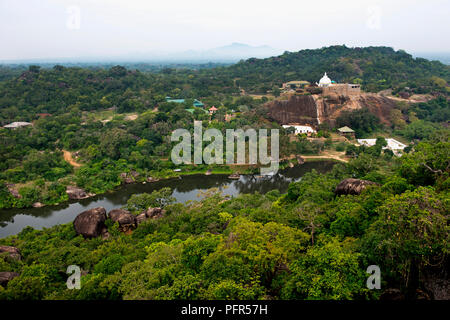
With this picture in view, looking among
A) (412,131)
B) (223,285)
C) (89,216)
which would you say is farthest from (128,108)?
(223,285)

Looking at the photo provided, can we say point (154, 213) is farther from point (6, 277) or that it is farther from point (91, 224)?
point (6, 277)

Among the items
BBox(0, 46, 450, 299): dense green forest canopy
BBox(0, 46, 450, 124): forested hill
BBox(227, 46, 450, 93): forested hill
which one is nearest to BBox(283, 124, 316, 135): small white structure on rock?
BBox(0, 46, 450, 299): dense green forest canopy

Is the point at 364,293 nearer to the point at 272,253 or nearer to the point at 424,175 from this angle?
the point at 272,253

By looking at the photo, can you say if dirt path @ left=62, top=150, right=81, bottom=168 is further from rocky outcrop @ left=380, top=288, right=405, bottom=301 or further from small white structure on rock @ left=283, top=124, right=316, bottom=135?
A: rocky outcrop @ left=380, top=288, right=405, bottom=301

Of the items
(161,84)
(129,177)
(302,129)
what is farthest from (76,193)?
(161,84)

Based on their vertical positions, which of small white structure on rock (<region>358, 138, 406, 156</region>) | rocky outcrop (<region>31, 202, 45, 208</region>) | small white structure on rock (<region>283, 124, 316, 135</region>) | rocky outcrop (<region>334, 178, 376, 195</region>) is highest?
small white structure on rock (<region>283, 124, 316, 135</region>)
